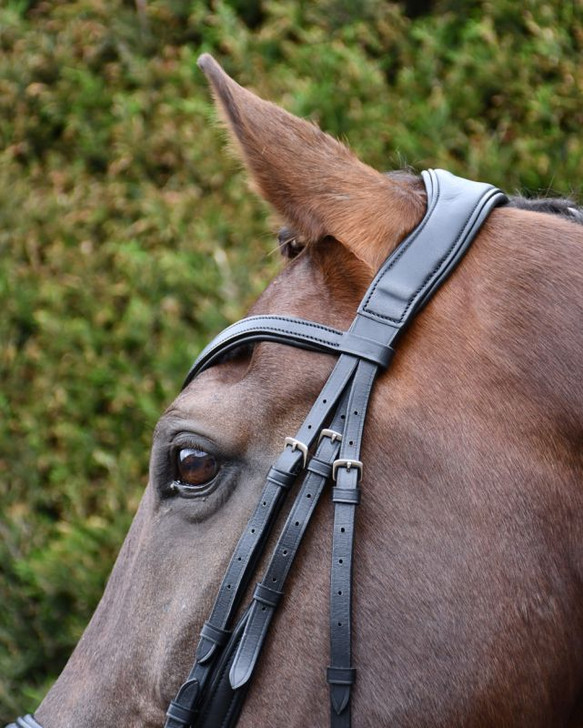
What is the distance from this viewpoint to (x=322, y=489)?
158cm

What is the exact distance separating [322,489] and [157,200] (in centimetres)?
332

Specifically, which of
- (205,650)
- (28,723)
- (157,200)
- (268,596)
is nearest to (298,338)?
(268,596)

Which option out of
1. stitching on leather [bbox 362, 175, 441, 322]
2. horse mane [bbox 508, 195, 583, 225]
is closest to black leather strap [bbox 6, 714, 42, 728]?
stitching on leather [bbox 362, 175, 441, 322]

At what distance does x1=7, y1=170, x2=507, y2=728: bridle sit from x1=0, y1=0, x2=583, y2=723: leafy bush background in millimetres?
2079

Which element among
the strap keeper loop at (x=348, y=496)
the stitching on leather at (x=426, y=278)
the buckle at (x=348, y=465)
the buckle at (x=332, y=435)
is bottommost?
the strap keeper loop at (x=348, y=496)

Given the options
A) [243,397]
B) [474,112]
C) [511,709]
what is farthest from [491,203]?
[474,112]

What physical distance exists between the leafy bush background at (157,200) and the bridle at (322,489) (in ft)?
6.82

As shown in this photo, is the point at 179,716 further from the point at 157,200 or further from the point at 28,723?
the point at 157,200

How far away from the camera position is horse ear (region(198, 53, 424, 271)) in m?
1.74

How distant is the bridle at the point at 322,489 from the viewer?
5.02 feet

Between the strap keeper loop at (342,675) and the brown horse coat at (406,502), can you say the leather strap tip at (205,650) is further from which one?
the strap keeper loop at (342,675)

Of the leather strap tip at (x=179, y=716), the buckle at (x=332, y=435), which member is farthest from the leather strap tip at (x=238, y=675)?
the buckle at (x=332, y=435)

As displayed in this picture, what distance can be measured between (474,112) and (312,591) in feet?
10.3

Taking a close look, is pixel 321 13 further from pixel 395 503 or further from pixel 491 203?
pixel 395 503
